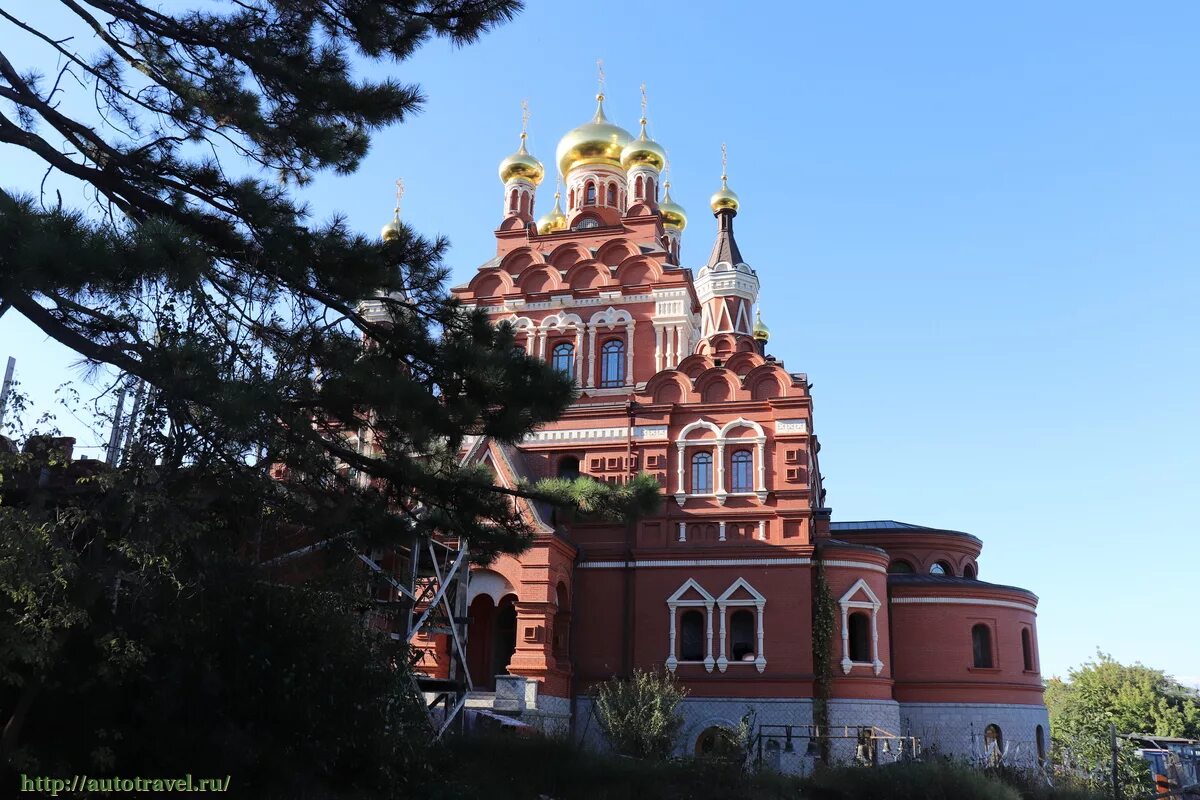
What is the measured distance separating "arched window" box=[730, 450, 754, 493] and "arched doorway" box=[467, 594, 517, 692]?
569 cm

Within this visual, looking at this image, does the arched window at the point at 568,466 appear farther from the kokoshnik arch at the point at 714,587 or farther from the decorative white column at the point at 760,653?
the decorative white column at the point at 760,653

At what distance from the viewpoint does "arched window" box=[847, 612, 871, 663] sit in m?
22.8

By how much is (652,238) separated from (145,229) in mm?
21426

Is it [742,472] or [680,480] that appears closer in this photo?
[742,472]

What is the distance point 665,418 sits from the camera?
78.7ft

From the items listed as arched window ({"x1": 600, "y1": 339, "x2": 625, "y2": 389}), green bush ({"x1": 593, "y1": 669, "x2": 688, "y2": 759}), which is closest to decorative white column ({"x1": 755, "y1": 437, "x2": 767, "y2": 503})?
arched window ({"x1": 600, "y1": 339, "x2": 625, "y2": 389})

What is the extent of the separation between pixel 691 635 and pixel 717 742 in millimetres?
3217

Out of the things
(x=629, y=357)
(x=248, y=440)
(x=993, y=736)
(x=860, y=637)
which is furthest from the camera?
(x=629, y=357)

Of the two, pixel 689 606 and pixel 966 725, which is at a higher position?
pixel 689 606

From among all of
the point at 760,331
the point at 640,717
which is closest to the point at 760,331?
the point at 760,331

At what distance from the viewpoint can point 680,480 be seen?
23.5 metres

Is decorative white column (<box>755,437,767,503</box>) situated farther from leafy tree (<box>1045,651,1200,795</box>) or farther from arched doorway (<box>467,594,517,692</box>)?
leafy tree (<box>1045,651,1200,795</box>)

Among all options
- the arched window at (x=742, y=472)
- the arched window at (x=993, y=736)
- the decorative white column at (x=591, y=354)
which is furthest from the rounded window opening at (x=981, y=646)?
the decorative white column at (x=591, y=354)

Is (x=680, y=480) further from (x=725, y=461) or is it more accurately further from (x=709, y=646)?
(x=709, y=646)
